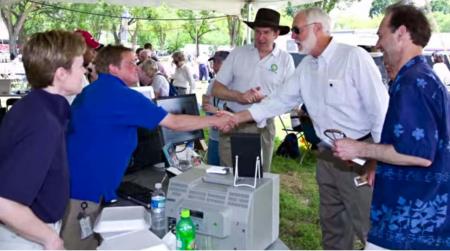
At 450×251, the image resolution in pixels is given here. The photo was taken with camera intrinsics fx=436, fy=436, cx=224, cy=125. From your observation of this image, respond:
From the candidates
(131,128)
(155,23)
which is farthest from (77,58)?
(155,23)

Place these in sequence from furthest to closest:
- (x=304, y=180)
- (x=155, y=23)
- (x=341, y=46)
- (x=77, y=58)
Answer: (x=155, y=23) → (x=304, y=180) → (x=341, y=46) → (x=77, y=58)

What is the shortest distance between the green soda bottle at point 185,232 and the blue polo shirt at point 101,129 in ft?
2.38

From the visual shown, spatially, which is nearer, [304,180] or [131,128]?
[131,128]

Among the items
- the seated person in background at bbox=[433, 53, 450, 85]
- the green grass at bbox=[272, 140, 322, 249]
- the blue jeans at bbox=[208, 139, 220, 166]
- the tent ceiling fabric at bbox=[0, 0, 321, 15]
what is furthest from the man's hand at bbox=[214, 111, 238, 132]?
the seated person in background at bbox=[433, 53, 450, 85]

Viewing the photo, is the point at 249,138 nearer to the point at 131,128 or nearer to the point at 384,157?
the point at 384,157

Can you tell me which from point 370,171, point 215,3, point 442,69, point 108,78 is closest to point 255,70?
point 370,171

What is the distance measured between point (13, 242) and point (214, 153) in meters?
2.90

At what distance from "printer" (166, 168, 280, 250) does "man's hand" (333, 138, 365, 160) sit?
33 centimetres

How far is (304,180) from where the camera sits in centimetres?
652

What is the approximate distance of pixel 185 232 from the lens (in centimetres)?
176

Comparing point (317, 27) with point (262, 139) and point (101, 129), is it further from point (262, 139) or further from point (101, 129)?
point (101, 129)

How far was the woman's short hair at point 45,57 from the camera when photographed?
1.61 metres

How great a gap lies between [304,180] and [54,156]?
210 inches

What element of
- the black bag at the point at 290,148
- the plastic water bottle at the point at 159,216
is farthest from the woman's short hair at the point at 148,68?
the plastic water bottle at the point at 159,216
